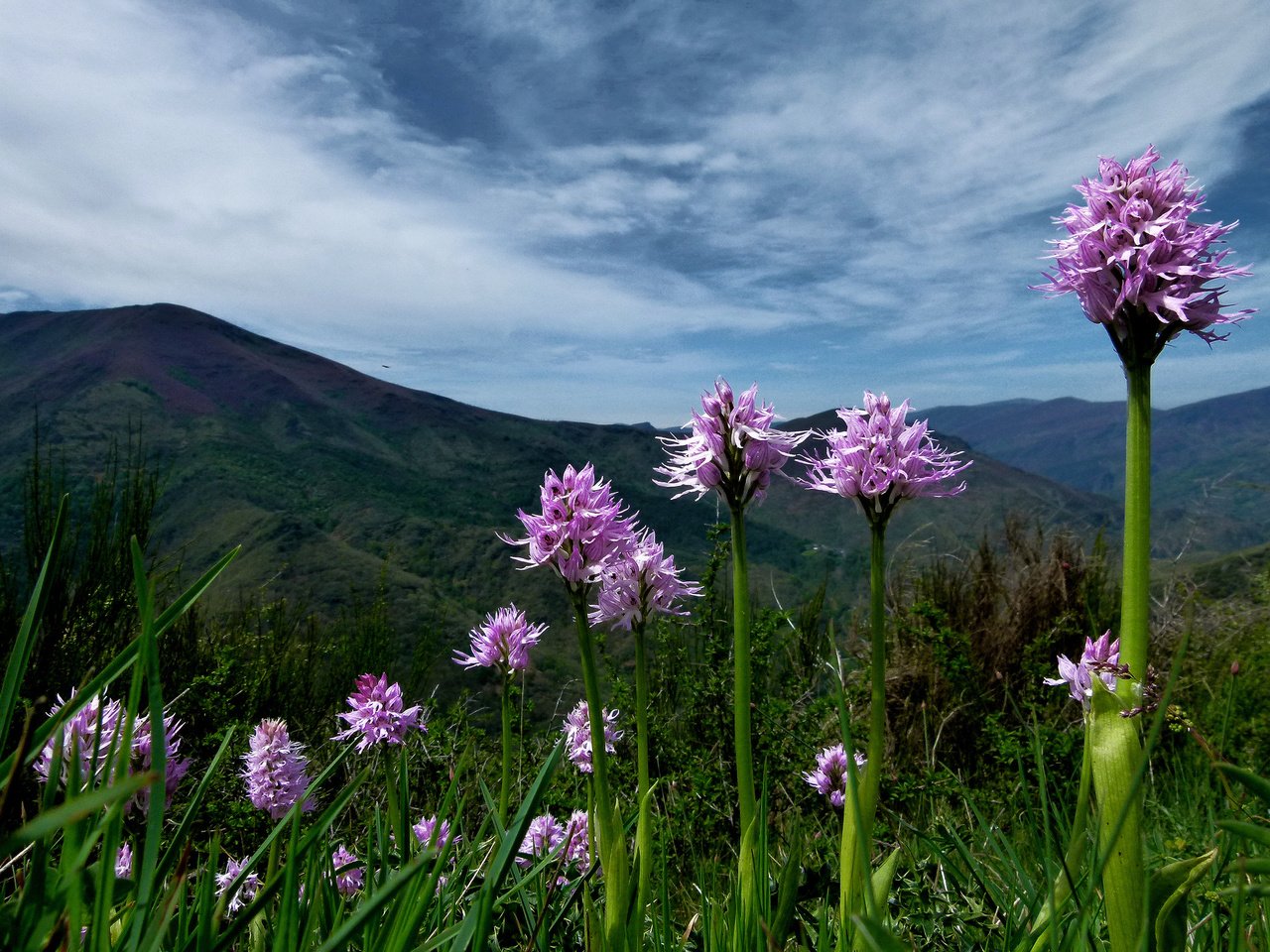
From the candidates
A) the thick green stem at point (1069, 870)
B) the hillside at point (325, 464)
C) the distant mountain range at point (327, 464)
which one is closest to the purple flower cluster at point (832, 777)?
the thick green stem at point (1069, 870)

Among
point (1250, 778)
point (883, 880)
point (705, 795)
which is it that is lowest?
point (705, 795)

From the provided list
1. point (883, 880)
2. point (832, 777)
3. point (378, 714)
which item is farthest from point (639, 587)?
point (832, 777)

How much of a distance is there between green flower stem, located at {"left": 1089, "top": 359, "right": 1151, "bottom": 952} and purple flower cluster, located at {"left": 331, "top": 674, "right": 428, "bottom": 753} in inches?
103

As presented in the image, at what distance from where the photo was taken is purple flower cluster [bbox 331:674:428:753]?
329cm

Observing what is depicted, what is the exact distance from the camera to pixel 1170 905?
1.34 metres

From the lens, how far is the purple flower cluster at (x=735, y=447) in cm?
191

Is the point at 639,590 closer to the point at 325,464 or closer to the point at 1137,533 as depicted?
the point at 1137,533

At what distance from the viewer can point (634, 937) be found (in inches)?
64.9

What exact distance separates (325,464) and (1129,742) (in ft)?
251

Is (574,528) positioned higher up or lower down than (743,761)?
higher up

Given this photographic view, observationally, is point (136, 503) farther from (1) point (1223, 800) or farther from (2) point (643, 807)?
(1) point (1223, 800)

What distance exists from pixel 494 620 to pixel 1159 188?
2663 mm

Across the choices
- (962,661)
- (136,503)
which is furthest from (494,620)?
(136,503)

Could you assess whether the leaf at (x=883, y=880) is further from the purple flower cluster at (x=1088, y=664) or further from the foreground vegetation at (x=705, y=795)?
the purple flower cluster at (x=1088, y=664)
